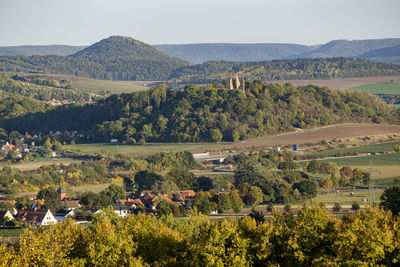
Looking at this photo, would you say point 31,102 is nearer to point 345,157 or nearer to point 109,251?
point 345,157

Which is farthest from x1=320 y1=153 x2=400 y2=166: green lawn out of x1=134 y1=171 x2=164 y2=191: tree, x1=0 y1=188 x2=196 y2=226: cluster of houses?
x1=0 y1=188 x2=196 y2=226: cluster of houses

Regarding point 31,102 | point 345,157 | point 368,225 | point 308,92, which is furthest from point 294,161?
point 31,102

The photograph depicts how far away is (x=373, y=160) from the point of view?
6762 cm

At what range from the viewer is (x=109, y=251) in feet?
80.3

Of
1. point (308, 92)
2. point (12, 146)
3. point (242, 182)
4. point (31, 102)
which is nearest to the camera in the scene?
point (242, 182)

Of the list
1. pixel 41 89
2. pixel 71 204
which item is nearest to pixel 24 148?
pixel 71 204

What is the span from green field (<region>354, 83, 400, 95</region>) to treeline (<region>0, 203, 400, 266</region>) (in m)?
107

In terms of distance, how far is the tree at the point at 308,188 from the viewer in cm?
5116

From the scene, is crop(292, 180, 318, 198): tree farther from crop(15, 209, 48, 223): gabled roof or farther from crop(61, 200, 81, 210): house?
crop(15, 209, 48, 223): gabled roof

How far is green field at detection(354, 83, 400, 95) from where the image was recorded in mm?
130375

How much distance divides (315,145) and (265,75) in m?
85.6

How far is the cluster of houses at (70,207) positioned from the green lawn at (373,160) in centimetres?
1834

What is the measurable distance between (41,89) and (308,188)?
107280 mm

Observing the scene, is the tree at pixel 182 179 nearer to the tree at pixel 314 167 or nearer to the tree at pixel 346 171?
the tree at pixel 314 167
